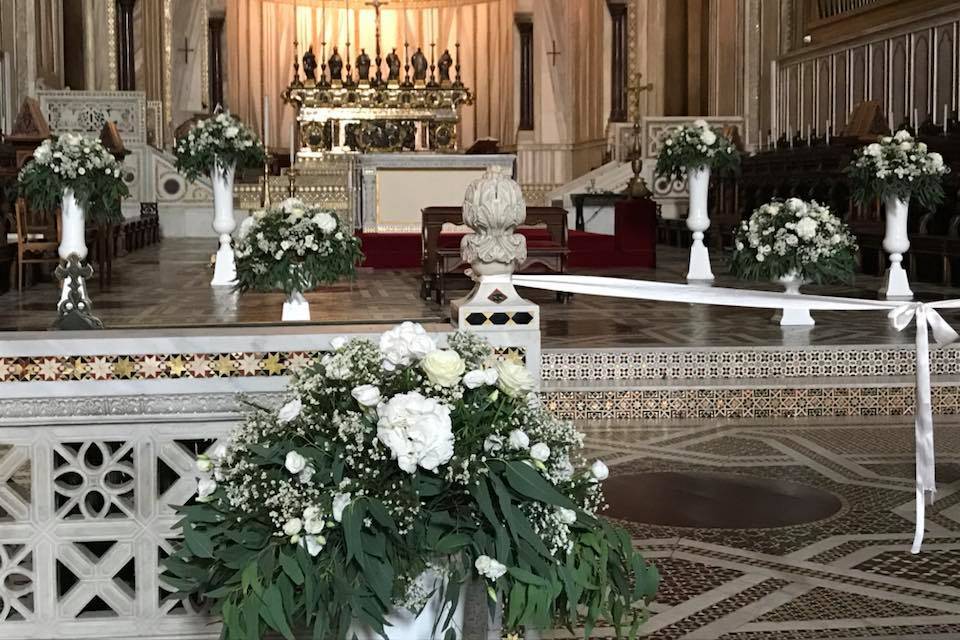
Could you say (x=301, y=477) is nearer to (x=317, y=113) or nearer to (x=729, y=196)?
(x=729, y=196)

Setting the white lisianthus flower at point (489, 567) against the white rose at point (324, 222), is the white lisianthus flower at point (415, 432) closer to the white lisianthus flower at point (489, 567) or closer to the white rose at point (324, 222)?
the white lisianthus flower at point (489, 567)

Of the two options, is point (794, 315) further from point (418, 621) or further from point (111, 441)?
point (418, 621)

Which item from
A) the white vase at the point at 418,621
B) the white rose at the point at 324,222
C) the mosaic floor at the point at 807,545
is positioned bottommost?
the mosaic floor at the point at 807,545

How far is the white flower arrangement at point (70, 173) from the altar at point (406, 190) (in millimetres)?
6507

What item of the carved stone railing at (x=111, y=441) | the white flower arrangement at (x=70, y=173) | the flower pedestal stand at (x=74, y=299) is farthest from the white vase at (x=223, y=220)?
the carved stone railing at (x=111, y=441)

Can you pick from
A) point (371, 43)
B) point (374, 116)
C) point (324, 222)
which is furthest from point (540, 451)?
point (371, 43)

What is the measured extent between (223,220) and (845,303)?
714 centimetres

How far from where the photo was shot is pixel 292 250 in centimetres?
755

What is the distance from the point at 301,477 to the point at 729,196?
15.2 m

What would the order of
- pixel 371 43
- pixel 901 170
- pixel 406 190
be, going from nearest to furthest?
pixel 901 170 → pixel 406 190 → pixel 371 43

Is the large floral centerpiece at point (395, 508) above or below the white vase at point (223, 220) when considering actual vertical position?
below

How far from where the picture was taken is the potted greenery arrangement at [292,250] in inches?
296

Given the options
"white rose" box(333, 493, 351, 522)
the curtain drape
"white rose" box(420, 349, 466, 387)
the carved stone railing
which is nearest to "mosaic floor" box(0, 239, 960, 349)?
the carved stone railing

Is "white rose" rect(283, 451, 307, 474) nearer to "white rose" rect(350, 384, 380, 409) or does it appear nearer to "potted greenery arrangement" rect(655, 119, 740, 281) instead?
"white rose" rect(350, 384, 380, 409)
